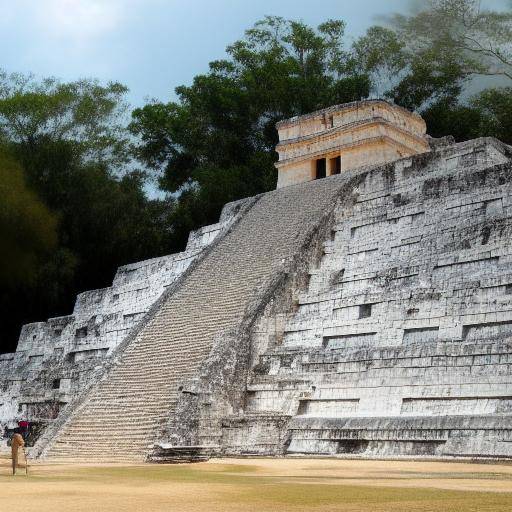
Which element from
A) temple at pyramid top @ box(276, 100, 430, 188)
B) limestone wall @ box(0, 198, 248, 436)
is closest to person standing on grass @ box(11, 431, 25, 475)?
limestone wall @ box(0, 198, 248, 436)

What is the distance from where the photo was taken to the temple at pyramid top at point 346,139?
19.1 m

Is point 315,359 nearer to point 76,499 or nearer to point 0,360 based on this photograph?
point 76,499

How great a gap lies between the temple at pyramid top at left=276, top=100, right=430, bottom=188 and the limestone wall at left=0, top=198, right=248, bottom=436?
73.6 inches

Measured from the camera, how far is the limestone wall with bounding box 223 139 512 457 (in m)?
10.1

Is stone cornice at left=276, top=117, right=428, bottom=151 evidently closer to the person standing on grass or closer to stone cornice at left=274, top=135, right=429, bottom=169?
stone cornice at left=274, top=135, right=429, bottom=169

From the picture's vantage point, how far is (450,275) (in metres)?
12.5

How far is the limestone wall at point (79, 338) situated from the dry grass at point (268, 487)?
21.7ft

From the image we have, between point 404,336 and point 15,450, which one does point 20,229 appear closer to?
point 404,336

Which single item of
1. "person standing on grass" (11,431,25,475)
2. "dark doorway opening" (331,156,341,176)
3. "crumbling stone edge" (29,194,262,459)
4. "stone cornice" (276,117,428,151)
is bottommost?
"person standing on grass" (11,431,25,475)

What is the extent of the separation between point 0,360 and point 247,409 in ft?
33.8

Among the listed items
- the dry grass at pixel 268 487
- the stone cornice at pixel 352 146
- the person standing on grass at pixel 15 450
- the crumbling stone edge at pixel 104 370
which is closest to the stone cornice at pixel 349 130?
the stone cornice at pixel 352 146

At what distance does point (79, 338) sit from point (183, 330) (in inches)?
188

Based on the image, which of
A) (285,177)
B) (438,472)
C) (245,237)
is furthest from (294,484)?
(285,177)

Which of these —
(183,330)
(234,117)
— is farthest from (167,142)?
(183,330)
